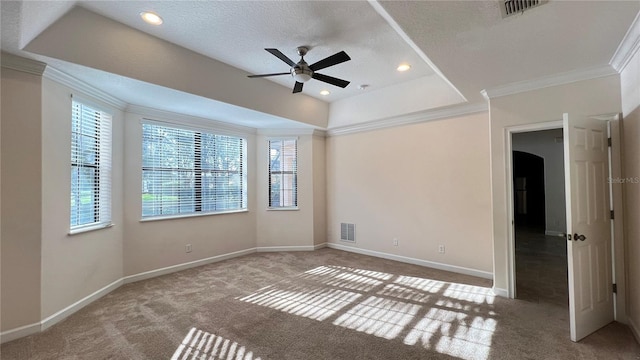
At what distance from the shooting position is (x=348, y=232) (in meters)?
5.58

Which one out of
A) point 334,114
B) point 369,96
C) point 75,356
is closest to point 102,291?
point 75,356

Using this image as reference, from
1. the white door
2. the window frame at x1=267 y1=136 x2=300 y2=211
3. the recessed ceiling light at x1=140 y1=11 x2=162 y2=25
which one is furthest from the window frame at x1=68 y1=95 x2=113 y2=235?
the white door

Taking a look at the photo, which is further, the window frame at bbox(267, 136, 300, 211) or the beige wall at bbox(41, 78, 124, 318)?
the window frame at bbox(267, 136, 300, 211)

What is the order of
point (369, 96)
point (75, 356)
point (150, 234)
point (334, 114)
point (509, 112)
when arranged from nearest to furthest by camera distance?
1. point (75, 356)
2. point (509, 112)
3. point (150, 234)
4. point (369, 96)
5. point (334, 114)

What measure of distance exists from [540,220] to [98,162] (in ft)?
38.1

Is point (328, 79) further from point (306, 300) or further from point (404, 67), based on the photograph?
point (306, 300)

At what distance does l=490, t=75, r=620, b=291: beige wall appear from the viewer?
108 inches

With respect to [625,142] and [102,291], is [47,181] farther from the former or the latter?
[625,142]

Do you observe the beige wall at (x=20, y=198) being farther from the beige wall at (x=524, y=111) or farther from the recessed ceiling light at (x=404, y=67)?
the beige wall at (x=524, y=111)

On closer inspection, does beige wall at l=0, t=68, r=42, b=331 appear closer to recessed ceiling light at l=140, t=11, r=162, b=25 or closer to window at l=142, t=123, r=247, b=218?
recessed ceiling light at l=140, t=11, r=162, b=25

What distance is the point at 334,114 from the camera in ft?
17.8

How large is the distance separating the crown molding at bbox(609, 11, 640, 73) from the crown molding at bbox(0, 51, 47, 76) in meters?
5.06

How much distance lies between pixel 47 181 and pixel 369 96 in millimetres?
4585

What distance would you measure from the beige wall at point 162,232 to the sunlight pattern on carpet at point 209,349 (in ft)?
6.96
